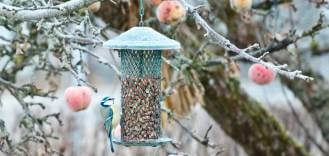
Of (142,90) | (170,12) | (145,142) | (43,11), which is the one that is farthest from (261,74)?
(43,11)

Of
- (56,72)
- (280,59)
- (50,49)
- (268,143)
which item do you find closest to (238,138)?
(268,143)

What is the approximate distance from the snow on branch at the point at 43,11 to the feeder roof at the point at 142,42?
0.38 m

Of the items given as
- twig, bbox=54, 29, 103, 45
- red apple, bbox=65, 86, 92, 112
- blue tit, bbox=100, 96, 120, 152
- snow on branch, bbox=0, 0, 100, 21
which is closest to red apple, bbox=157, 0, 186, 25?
twig, bbox=54, 29, 103, 45

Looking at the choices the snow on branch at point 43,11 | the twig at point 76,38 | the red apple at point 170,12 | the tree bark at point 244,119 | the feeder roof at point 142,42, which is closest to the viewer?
the snow on branch at point 43,11

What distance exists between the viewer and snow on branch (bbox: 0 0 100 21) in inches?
116

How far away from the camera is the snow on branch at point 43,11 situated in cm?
294

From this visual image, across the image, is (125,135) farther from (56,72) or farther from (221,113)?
(221,113)

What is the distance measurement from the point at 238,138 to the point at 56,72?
1692 millimetres

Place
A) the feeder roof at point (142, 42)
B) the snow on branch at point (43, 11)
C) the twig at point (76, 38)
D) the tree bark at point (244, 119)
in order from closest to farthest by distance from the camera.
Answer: the snow on branch at point (43, 11) → the feeder roof at point (142, 42) → the twig at point (76, 38) → the tree bark at point (244, 119)

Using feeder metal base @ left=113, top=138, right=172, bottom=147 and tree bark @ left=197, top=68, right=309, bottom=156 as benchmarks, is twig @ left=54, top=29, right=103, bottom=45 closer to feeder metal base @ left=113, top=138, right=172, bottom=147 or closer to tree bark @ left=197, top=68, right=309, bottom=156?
feeder metal base @ left=113, top=138, right=172, bottom=147

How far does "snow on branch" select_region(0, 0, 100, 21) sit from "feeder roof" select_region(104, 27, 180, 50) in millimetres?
382

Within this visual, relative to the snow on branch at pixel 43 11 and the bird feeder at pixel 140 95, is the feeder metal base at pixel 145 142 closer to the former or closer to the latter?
the bird feeder at pixel 140 95

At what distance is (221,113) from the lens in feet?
18.2

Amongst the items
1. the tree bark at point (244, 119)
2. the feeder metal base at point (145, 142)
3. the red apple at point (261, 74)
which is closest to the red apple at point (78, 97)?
the feeder metal base at point (145, 142)
